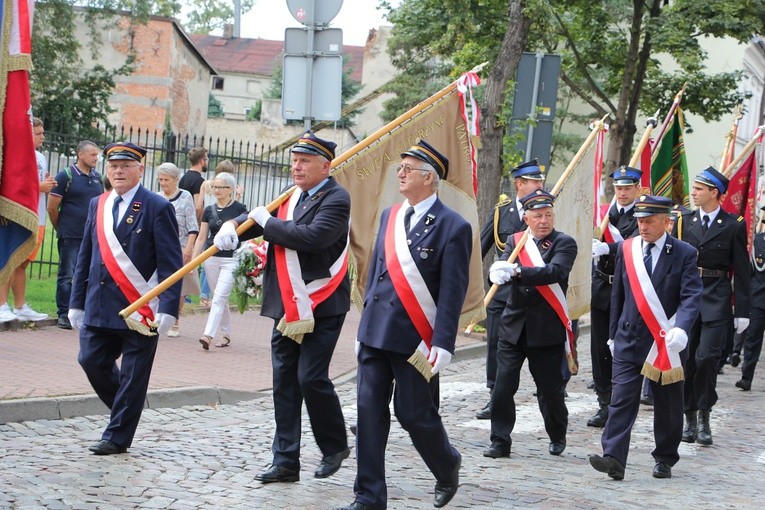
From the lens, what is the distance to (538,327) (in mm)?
8727

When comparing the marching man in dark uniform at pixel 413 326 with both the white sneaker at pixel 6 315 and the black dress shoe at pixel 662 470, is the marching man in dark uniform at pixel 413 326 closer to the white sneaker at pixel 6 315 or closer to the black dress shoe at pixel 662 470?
the black dress shoe at pixel 662 470

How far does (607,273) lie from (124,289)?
489 centimetres

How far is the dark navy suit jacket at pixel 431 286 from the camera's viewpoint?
6.57 metres

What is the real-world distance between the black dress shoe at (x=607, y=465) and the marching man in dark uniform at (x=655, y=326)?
0.17ft

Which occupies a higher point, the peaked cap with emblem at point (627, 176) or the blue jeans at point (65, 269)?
the peaked cap with emblem at point (627, 176)

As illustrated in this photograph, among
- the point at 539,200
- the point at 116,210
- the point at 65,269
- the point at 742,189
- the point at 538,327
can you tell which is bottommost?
the point at 65,269

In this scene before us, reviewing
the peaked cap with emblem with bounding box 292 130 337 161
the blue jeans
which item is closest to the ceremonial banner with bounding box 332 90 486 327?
the peaked cap with emblem with bounding box 292 130 337 161

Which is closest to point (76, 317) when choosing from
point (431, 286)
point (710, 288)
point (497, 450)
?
point (431, 286)

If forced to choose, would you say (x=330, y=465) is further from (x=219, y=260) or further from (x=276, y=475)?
(x=219, y=260)

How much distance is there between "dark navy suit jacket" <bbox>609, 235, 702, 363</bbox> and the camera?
836 centimetres

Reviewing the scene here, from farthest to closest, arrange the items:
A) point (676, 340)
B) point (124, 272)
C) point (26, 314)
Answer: point (26, 314) < point (676, 340) < point (124, 272)

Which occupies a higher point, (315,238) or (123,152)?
(123,152)

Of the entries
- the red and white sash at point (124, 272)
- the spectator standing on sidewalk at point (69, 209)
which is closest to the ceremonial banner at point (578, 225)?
the red and white sash at point (124, 272)

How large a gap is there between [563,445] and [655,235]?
1.68 metres
